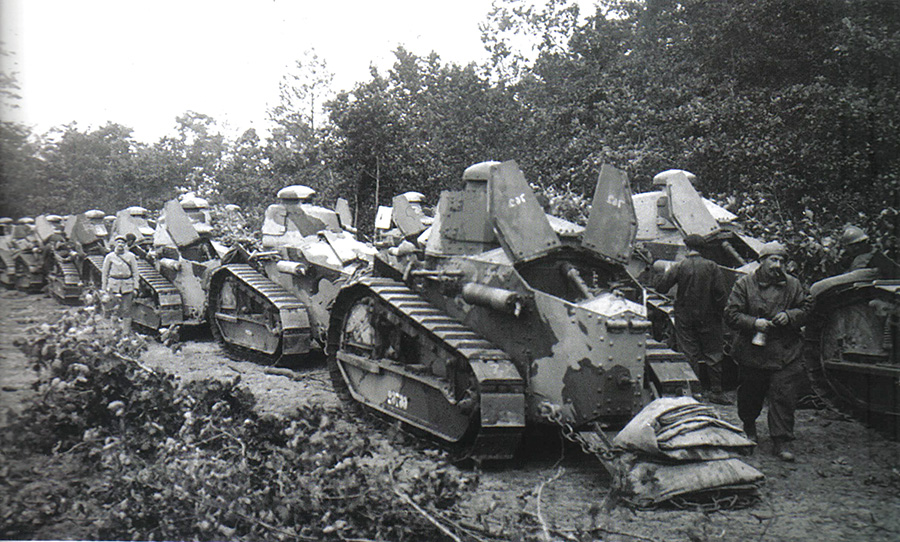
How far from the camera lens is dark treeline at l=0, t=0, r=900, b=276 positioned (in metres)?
10.4

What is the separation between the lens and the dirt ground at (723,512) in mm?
4852

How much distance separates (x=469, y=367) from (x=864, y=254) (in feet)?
14.5

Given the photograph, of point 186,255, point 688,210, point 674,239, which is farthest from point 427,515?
point 186,255

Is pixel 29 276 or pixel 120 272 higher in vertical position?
pixel 120 272

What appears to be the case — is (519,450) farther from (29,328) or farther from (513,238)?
(29,328)

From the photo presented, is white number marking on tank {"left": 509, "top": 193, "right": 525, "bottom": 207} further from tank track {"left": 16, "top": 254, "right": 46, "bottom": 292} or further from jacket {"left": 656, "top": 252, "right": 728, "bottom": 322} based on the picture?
tank track {"left": 16, "top": 254, "right": 46, "bottom": 292}

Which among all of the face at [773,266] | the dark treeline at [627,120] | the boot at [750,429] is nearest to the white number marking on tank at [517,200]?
the face at [773,266]

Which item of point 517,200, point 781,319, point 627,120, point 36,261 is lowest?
point 781,319

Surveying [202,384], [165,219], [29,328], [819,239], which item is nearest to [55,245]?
[165,219]

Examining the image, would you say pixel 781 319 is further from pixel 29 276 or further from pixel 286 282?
pixel 29 276

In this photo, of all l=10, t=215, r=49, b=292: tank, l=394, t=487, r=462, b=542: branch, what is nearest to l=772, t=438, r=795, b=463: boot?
l=394, t=487, r=462, b=542: branch

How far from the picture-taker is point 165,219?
1464cm

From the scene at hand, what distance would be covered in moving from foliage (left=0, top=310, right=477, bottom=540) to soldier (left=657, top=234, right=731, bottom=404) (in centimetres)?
434

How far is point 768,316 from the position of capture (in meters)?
6.73
